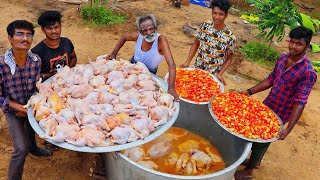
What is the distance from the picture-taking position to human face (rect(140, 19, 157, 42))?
3516 millimetres

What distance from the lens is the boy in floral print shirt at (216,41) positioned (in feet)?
12.7

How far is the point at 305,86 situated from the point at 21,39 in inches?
120

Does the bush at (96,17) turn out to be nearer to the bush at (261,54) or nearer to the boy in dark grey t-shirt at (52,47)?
the bush at (261,54)

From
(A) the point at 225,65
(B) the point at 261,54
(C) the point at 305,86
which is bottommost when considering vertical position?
(B) the point at 261,54

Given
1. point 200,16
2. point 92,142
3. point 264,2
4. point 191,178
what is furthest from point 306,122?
point 200,16

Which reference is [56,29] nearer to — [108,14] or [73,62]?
[73,62]

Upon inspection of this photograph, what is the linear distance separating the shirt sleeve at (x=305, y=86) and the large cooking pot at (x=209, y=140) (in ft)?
2.50

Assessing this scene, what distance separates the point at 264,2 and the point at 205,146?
4.50 meters

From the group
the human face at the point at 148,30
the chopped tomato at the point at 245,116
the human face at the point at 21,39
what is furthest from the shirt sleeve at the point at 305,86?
the human face at the point at 21,39

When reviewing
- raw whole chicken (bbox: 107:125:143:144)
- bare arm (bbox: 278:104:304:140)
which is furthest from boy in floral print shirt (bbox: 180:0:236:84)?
raw whole chicken (bbox: 107:125:143:144)

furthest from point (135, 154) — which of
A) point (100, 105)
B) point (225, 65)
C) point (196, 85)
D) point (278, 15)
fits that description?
point (278, 15)

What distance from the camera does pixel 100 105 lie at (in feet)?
9.75

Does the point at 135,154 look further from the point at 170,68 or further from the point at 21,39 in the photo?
the point at 21,39

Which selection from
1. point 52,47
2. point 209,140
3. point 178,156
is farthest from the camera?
point 209,140
